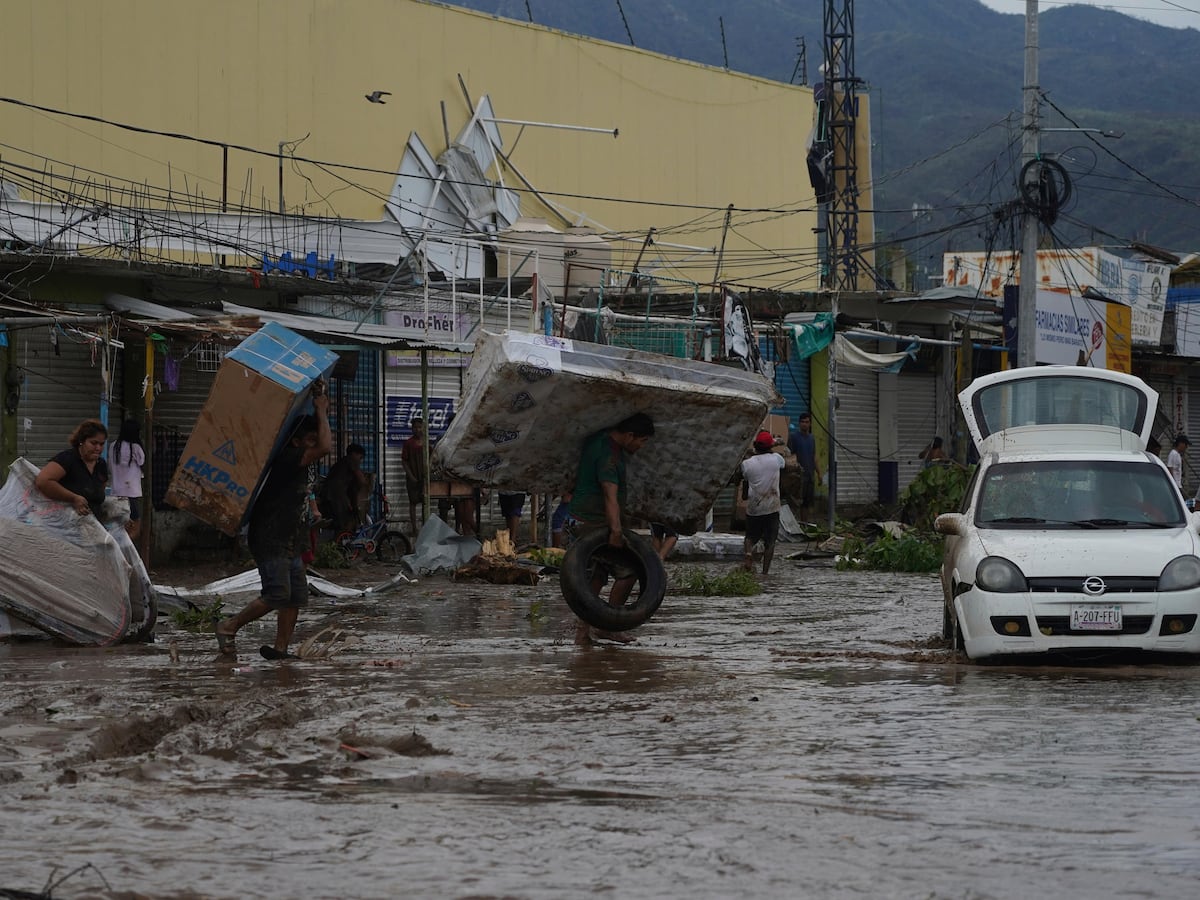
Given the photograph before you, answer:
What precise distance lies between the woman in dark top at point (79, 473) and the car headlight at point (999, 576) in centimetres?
619

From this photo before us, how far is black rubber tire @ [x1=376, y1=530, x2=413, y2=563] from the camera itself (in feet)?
70.8

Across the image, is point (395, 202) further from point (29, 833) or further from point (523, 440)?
point (29, 833)

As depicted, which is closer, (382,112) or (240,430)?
(240,430)

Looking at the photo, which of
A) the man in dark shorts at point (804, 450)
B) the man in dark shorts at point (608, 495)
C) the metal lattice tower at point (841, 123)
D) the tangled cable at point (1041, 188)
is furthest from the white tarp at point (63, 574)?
the metal lattice tower at point (841, 123)

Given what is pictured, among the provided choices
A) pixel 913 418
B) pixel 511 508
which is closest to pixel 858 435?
pixel 913 418

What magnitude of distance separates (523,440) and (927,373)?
23306 millimetres

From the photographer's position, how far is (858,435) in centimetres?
3288

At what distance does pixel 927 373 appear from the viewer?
3422 cm

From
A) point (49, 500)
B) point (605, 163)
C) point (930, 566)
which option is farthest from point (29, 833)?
point (605, 163)

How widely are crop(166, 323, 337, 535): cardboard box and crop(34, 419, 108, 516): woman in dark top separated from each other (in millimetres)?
1026

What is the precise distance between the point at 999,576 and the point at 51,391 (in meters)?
14.2

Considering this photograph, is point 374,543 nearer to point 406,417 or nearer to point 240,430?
point 406,417

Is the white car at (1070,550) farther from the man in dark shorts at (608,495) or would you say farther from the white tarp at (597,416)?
the man in dark shorts at (608,495)

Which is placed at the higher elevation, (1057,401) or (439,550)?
(1057,401)
